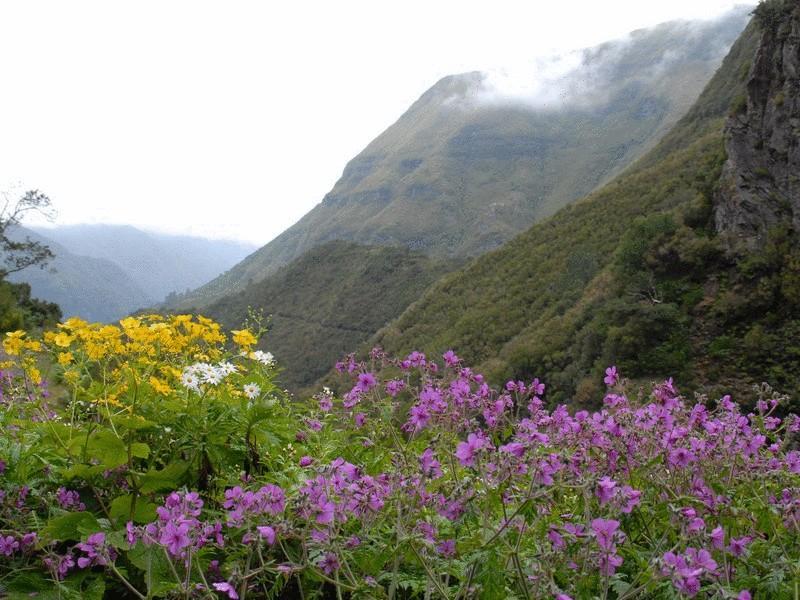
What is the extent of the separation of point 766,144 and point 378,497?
22.5m

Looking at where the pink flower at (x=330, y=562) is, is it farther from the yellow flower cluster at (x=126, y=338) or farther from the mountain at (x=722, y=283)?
the mountain at (x=722, y=283)

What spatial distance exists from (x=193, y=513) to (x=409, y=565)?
3.61ft

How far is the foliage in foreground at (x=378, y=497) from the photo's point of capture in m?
1.82

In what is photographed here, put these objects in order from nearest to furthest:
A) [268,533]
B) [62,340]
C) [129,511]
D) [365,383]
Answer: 1. [268,533]
2. [129,511]
3. [365,383]
4. [62,340]

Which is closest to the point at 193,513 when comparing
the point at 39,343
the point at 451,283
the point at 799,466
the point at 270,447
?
the point at 270,447

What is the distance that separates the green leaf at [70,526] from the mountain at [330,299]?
77816 mm

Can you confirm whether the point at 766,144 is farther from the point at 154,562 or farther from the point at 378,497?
the point at 154,562

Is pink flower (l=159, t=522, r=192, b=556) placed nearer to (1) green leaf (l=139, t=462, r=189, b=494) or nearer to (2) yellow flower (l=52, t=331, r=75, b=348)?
(1) green leaf (l=139, t=462, r=189, b=494)

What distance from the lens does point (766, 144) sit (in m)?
19.0

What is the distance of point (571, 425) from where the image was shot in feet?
9.14

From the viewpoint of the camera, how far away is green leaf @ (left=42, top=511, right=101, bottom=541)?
2182 mm

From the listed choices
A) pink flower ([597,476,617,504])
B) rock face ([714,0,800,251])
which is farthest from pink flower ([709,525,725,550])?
rock face ([714,0,800,251])

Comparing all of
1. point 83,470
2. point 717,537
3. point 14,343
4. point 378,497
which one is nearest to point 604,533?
point 717,537

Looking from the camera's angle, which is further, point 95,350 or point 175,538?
point 95,350
